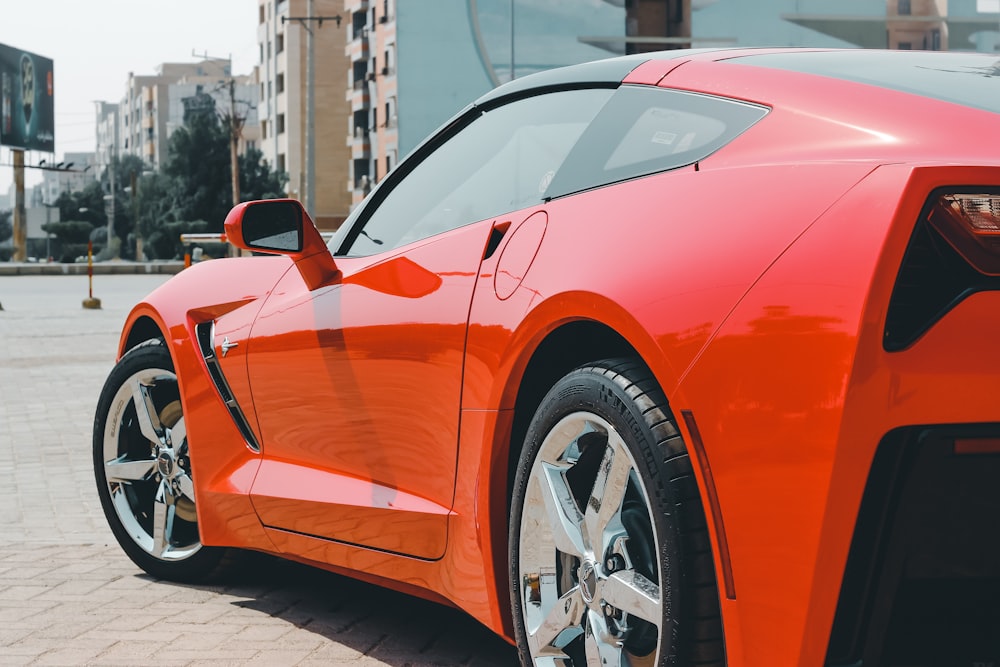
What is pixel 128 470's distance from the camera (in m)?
4.80

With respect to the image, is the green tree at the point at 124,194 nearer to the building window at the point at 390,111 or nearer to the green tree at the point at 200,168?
the green tree at the point at 200,168

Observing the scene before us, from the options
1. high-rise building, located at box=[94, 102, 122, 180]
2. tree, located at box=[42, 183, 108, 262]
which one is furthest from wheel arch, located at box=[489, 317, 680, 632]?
high-rise building, located at box=[94, 102, 122, 180]

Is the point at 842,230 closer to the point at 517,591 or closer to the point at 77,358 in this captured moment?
the point at 517,591

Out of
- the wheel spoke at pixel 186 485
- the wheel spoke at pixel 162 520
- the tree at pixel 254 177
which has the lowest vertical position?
the wheel spoke at pixel 162 520

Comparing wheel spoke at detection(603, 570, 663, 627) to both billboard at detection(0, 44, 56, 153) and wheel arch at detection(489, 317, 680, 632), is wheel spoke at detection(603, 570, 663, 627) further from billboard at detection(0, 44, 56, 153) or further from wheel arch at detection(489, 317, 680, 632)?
billboard at detection(0, 44, 56, 153)

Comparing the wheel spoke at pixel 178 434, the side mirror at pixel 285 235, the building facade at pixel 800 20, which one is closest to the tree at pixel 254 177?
the building facade at pixel 800 20

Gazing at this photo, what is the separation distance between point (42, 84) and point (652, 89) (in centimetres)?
10544

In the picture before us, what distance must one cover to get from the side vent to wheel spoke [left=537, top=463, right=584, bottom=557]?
1.59 meters

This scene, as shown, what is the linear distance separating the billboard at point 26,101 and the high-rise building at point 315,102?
1619cm

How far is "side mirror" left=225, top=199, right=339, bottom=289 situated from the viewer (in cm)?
393

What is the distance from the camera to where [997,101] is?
2.45 meters

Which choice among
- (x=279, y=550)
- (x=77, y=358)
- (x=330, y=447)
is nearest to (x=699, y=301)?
(x=330, y=447)

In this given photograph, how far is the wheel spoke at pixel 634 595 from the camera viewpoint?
2518 millimetres

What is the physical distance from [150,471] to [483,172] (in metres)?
1.84
